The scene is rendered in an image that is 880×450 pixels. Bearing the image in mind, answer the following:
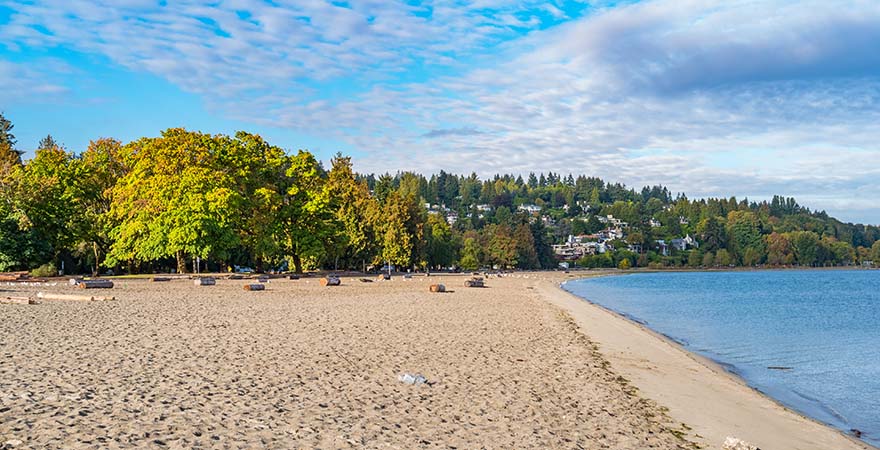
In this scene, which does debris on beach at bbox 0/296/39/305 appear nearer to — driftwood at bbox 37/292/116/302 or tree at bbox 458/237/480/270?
driftwood at bbox 37/292/116/302

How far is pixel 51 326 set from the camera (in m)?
18.2

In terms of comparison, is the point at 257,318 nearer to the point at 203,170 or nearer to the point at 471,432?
the point at 471,432

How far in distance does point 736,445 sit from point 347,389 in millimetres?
6016

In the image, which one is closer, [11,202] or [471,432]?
[471,432]

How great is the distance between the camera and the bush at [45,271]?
47.9 meters

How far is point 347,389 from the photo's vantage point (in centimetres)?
1156

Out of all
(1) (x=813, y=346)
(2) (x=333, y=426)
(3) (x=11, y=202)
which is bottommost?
(1) (x=813, y=346)

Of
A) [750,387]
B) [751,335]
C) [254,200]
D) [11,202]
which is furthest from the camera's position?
[254,200]

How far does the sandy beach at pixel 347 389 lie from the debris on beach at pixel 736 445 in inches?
17.1

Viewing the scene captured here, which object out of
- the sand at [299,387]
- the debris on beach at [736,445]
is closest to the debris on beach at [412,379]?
the sand at [299,387]

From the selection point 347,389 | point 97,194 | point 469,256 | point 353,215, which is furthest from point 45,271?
point 469,256

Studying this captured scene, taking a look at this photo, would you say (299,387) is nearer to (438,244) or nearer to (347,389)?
(347,389)

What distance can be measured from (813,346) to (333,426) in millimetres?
24503

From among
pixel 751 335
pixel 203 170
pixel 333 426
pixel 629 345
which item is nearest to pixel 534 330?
pixel 629 345
